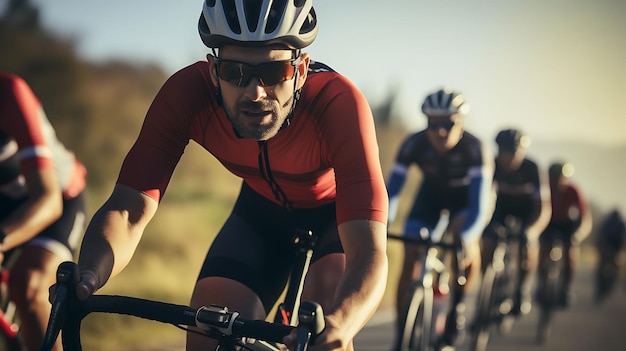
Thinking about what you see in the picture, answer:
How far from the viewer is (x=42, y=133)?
4316 millimetres

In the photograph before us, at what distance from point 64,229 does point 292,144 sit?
1.97 meters

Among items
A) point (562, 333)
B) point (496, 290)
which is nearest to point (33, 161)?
point (496, 290)

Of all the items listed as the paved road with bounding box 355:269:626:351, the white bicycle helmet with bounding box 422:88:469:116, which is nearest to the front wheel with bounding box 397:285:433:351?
the white bicycle helmet with bounding box 422:88:469:116

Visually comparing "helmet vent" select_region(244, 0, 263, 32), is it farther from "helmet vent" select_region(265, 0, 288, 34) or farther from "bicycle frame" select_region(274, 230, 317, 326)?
"bicycle frame" select_region(274, 230, 317, 326)

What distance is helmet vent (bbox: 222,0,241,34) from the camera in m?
2.96

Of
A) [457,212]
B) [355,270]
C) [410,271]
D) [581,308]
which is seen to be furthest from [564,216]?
[355,270]

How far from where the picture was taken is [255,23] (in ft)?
9.69

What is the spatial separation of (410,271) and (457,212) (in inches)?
42.8

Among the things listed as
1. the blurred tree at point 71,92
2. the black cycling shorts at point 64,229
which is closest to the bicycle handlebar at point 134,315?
the black cycling shorts at point 64,229

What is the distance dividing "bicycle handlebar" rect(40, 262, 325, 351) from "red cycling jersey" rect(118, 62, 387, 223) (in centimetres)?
60

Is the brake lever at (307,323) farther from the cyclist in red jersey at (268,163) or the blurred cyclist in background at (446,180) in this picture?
the blurred cyclist in background at (446,180)

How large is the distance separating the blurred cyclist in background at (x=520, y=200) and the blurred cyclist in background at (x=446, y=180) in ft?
7.49

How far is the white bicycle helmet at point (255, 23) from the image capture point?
2.95m

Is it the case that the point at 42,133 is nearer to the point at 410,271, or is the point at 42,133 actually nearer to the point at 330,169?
the point at 330,169
